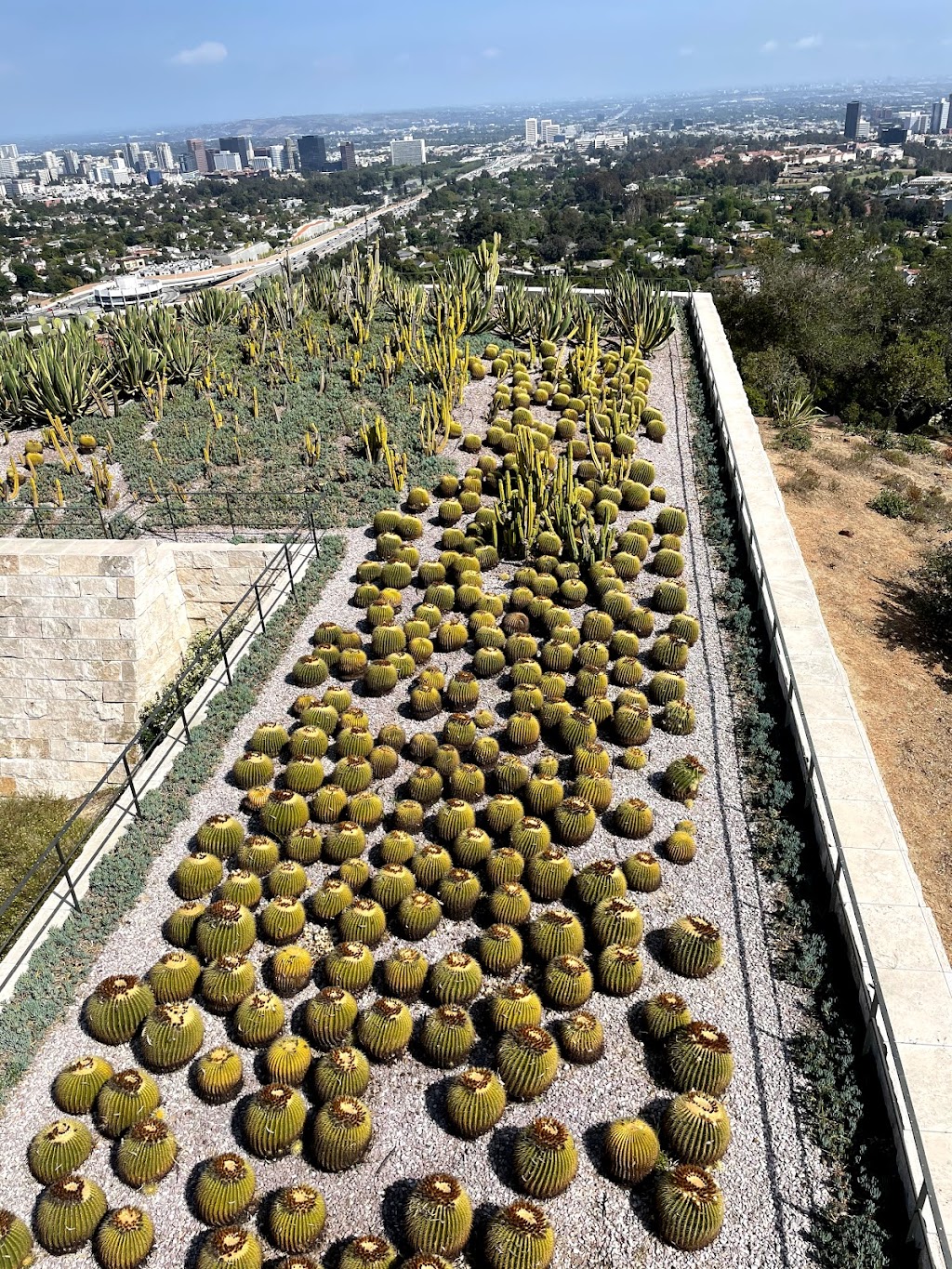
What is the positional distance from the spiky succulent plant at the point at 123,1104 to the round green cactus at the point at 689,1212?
3396mm

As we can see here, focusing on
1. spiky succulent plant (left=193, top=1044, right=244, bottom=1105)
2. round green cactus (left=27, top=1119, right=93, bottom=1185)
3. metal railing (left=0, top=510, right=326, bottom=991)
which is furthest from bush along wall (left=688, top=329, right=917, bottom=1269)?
metal railing (left=0, top=510, right=326, bottom=991)

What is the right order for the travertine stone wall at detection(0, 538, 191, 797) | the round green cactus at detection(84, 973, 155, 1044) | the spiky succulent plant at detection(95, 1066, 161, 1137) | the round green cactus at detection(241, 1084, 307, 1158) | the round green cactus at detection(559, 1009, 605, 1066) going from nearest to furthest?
the round green cactus at detection(241, 1084, 307, 1158)
the spiky succulent plant at detection(95, 1066, 161, 1137)
the round green cactus at detection(559, 1009, 605, 1066)
the round green cactus at detection(84, 973, 155, 1044)
the travertine stone wall at detection(0, 538, 191, 797)

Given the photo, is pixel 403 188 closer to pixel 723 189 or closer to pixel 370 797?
pixel 723 189

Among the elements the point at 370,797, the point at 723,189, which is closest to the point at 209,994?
the point at 370,797

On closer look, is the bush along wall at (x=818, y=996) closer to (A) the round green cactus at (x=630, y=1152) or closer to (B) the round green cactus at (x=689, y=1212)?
(B) the round green cactus at (x=689, y=1212)

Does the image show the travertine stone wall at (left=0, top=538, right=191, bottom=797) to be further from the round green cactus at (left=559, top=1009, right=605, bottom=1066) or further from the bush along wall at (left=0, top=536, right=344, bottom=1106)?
the round green cactus at (left=559, top=1009, right=605, bottom=1066)

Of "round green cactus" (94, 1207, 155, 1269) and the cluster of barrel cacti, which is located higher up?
the cluster of barrel cacti

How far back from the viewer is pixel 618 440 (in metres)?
15.0

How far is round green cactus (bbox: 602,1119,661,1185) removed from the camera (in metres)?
5.45

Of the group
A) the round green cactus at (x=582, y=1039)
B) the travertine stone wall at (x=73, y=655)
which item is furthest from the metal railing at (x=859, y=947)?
the travertine stone wall at (x=73, y=655)

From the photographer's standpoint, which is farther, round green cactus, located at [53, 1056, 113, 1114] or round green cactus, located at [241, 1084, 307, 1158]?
round green cactus, located at [53, 1056, 113, 1114]

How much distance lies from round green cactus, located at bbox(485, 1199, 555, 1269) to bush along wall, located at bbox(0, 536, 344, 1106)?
11.9 feet

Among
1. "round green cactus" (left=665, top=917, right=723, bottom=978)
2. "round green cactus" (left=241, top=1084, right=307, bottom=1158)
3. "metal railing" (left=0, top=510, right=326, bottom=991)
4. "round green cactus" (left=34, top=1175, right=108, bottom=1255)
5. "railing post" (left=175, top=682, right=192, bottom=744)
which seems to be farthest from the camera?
"railing post" (left=175, top=682, right=192, bottom=744)

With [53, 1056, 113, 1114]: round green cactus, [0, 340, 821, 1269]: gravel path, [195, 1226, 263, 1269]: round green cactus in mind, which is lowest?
[0, 340, 821, 1269]: gravel path
